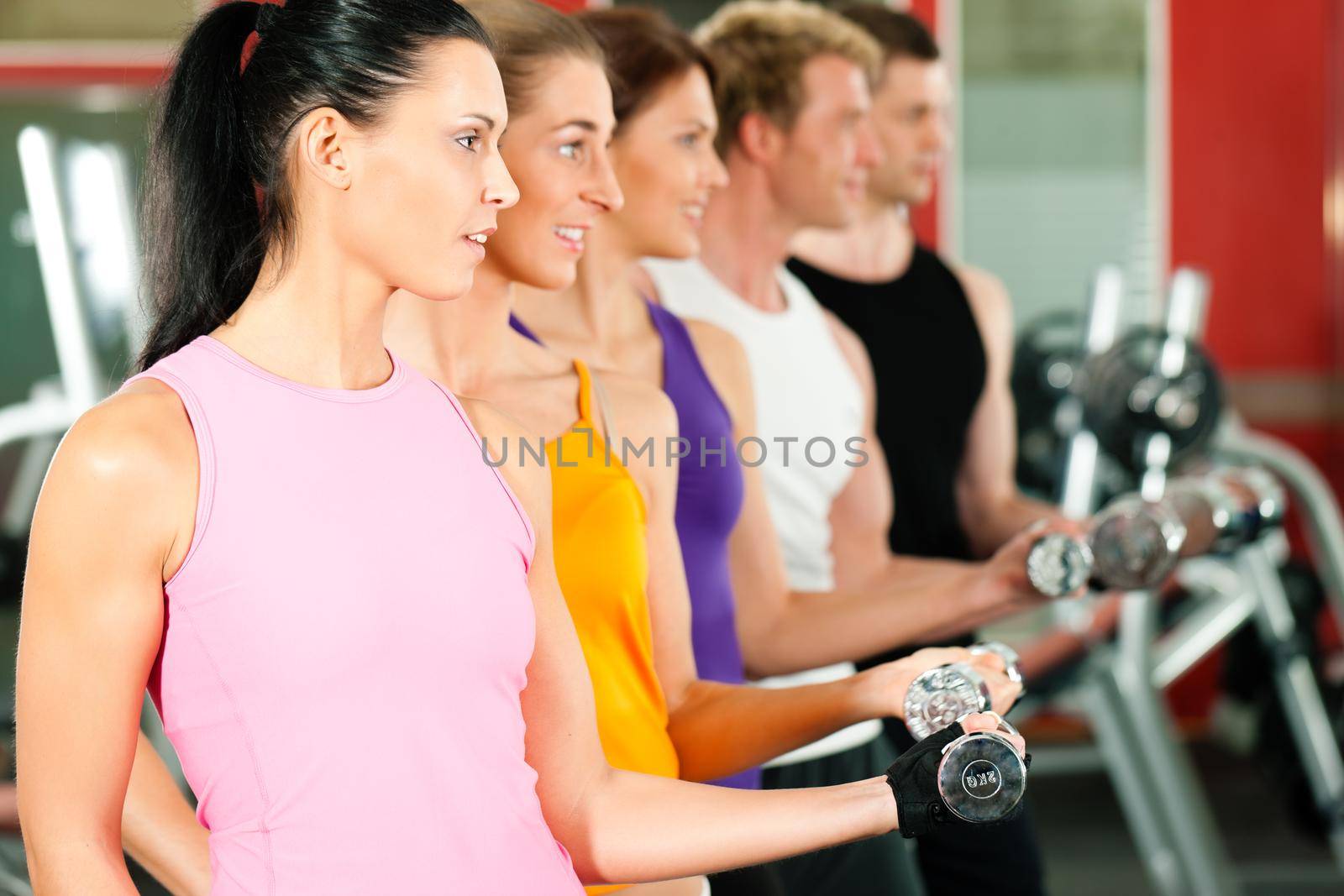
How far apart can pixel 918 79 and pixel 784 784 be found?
1410 mm

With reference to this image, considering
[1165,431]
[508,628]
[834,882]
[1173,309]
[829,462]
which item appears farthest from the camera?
[1173,309]

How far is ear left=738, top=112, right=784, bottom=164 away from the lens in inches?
87.6

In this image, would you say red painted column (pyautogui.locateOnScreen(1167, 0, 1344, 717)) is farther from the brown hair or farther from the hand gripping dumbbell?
the hand gripping dumbbell

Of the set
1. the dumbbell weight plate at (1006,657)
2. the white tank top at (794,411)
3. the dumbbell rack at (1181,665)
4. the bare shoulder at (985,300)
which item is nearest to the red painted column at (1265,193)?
the dumbbell rack at (1181,665)

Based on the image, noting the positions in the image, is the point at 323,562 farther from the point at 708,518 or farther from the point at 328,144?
the point at 708,518

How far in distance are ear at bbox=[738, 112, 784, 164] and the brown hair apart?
80 centimetres

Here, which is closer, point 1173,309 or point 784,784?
point 784,784

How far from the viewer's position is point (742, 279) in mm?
2156

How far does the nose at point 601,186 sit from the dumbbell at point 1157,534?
69cm

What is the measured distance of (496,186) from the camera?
1098mm

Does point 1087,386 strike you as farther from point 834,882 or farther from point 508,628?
point 508,628

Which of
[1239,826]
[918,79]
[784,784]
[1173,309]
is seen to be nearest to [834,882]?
[784,784]

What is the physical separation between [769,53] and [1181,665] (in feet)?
7.59

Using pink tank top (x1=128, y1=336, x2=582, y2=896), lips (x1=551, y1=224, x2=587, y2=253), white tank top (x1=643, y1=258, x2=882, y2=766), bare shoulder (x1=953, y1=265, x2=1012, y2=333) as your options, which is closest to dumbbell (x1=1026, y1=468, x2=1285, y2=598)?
white tank top (x1=643, y1=258, x2=882, y2=766)
